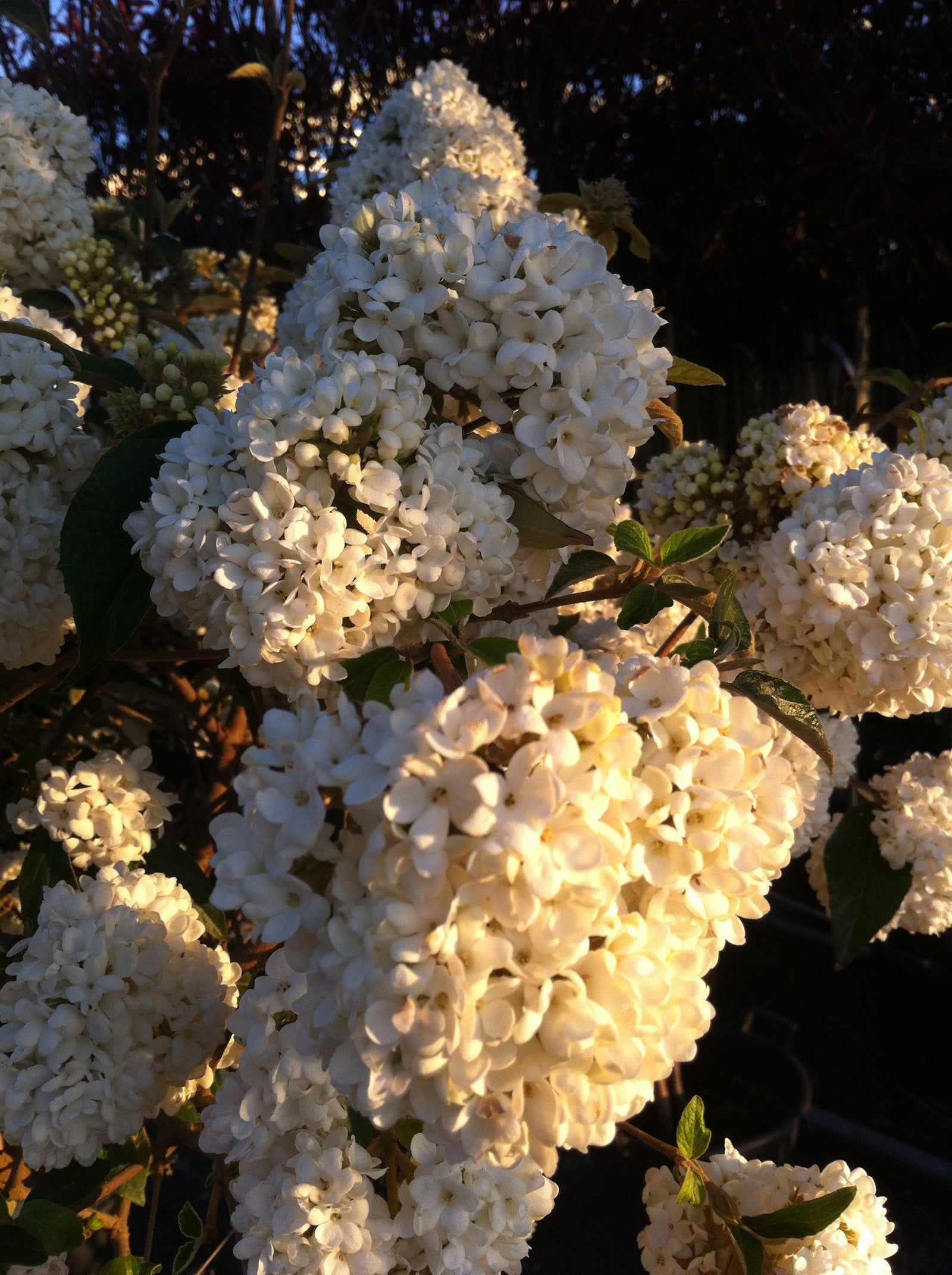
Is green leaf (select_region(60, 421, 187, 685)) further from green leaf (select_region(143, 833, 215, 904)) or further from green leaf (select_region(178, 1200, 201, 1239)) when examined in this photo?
green leaf (select_region(178, 1200, 201, 1239))

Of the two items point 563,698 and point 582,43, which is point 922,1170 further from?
point 582,43

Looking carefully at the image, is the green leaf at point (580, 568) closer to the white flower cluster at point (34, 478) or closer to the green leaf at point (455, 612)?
the green leaf at point (455, 612)

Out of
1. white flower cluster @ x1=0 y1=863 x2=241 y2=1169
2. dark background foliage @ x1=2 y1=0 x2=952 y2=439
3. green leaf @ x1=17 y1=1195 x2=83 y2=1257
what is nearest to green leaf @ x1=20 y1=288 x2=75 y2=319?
white flower cluster @ x1=0 y1=863 x2=241 y2=1169

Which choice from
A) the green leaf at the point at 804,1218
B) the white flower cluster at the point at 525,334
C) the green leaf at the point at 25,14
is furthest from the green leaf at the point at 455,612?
the green leaf at the point at 25,14

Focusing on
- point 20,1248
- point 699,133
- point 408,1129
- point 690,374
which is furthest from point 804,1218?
point 699,133

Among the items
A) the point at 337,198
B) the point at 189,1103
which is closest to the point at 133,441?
the point at 189,1103

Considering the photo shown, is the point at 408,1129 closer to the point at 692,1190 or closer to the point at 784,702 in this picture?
the point at 692,1190
